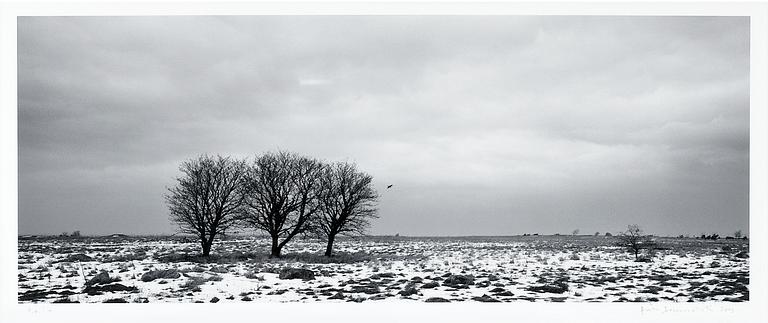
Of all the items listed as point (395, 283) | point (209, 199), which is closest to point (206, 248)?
point (209, 199)

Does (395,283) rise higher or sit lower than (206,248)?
higher

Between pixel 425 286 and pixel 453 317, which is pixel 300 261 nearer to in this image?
pixel 425 286

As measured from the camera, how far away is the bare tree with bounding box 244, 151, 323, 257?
98.7 ft

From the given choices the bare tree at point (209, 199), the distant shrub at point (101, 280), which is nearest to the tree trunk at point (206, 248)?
the bare tree at point (209, 199)

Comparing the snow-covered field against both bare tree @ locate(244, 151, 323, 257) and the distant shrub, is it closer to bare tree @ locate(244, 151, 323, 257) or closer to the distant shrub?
the distant shrub

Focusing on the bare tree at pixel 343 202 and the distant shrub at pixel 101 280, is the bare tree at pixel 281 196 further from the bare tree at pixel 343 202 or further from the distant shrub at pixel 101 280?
the distant shrub at pixel 101 280

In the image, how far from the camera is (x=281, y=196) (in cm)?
3025

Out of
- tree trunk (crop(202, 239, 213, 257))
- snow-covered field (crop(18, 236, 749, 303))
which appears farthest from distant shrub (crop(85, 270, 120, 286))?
tree trunk (crop(202, 239, 213, 257))

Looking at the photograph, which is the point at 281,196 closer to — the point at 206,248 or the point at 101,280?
the point at 206,248
